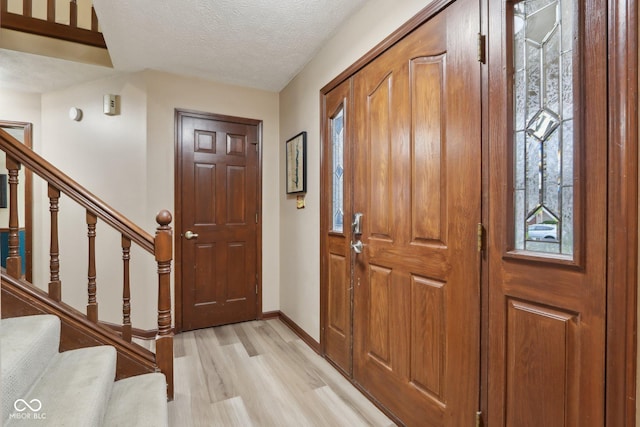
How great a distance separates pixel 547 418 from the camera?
103cm

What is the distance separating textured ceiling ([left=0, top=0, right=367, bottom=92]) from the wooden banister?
3.22ft

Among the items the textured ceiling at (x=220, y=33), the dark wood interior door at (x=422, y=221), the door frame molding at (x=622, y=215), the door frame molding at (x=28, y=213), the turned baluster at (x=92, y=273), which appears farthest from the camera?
the door frame molding at (x=28, y=213)

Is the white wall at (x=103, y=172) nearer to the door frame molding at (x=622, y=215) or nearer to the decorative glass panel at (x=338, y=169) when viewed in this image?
the decorative glass panel at (x=338, y=169)

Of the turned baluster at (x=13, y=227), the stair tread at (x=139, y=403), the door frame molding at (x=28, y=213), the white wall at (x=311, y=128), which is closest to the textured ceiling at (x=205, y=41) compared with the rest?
the white wall at (x=311, y=128)

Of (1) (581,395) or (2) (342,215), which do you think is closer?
(1) (581,395)

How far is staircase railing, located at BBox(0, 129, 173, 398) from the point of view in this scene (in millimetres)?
1658

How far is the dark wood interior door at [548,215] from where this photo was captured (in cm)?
91

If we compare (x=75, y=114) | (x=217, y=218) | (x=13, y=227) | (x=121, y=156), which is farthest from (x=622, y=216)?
(x=75, y=114)

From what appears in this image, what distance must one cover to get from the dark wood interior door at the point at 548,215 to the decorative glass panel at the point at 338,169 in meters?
1.12

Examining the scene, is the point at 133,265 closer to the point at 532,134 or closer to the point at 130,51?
the point at 130,51

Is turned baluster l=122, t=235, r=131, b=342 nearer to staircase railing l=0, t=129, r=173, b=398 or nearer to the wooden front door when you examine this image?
staircase railing l=0, t=129, r=173, b=398

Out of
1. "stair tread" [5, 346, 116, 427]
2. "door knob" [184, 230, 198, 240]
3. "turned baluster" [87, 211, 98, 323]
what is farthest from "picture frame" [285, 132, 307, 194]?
"stair tread" [5, 346, 116, 427]

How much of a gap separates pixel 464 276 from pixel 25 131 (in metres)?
4.08

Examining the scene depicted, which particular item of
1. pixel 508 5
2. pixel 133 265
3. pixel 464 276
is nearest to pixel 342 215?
pixel 464 276
